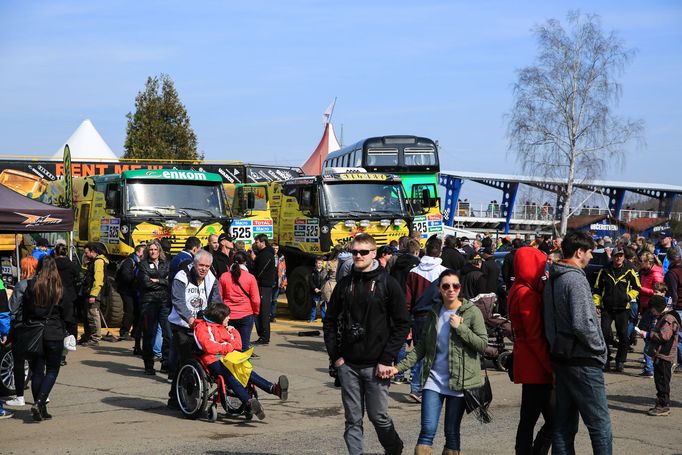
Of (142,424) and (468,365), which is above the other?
(468,365)

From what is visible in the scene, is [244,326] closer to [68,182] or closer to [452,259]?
[452,259]

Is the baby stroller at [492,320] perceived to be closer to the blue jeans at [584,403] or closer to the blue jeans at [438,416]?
the blue jeans at [438,416]

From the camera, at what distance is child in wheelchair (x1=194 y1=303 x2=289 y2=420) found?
938cm

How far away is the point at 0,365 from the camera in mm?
10656

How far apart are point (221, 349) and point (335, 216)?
414 inches

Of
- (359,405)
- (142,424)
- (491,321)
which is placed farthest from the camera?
(491,321)

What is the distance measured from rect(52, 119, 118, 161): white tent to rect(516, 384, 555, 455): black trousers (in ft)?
111

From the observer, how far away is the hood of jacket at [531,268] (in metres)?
6.71

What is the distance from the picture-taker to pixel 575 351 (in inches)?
248

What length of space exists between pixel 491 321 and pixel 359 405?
6.16m

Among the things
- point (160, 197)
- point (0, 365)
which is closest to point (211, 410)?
point (0, 365)

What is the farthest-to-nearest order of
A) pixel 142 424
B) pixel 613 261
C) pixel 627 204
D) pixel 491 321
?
pixel 627 204
pixel 613 261
pixel 491 321
pixel 142 424

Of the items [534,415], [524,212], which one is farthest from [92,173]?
[524,212]

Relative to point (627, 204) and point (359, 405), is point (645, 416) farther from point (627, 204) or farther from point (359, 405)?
point (627, 204)
